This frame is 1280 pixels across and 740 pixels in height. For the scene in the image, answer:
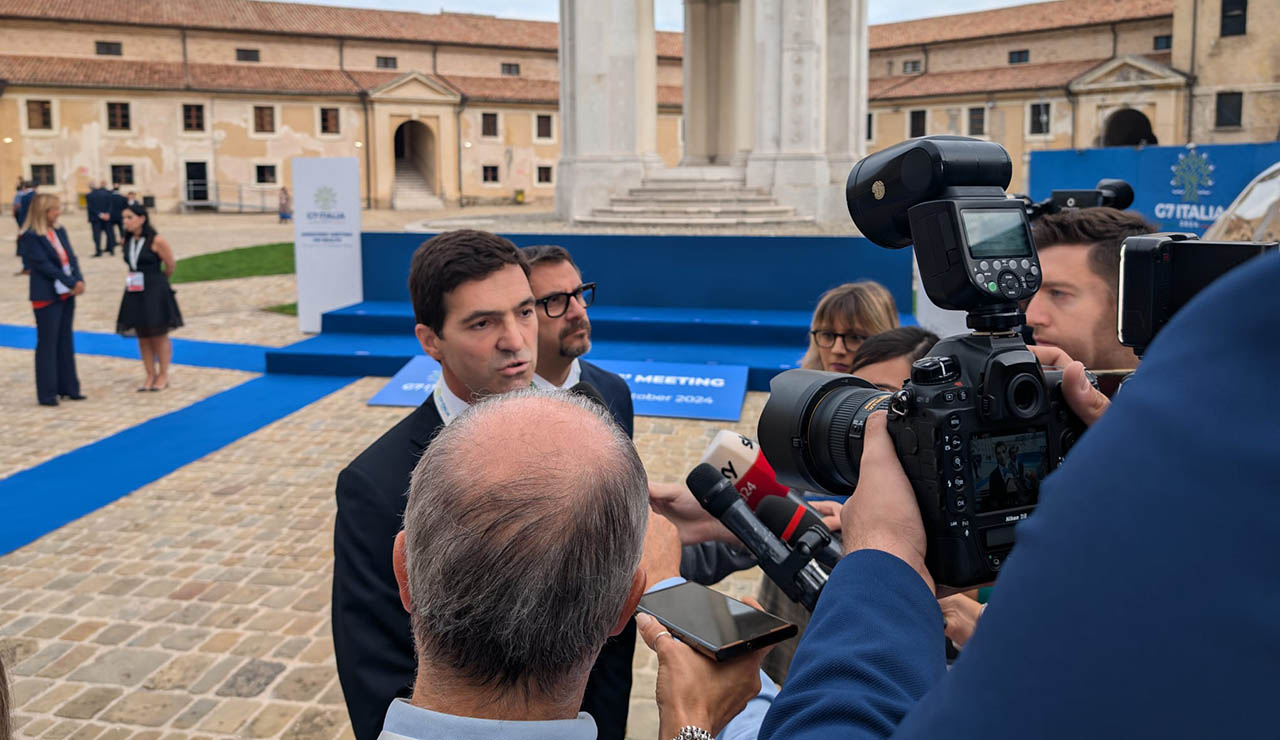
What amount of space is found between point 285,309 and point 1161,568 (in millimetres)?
17911

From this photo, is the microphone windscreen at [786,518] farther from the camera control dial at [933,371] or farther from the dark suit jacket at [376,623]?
the camera control dial at [933,371]

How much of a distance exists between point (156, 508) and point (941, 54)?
57743 millimetres

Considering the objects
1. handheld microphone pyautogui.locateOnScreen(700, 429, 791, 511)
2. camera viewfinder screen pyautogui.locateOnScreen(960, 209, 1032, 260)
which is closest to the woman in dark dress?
handheld microphone pyautogui.locateOnScreen(700, 429, 791, 511)

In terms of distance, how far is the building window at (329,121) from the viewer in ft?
170

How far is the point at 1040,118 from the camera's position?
51.1 m

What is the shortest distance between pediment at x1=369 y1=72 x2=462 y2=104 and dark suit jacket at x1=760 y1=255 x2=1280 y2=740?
5482 centimetres

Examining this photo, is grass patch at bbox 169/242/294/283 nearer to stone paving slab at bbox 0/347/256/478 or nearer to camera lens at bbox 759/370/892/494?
stone paving slab at bbox 0/347/256/478

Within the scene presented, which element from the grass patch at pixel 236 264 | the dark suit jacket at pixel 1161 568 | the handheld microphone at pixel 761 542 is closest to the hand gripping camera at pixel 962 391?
the handheld microphone at pixel 761 542

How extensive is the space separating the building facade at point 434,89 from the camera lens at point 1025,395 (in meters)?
38.8

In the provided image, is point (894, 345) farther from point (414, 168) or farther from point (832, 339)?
point (414, 168)

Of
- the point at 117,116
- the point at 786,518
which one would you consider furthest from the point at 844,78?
the point at 117,116

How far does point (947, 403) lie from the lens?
1388 mm

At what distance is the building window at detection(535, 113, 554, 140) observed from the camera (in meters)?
56.7

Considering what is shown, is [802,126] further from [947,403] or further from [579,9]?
[947,403]
